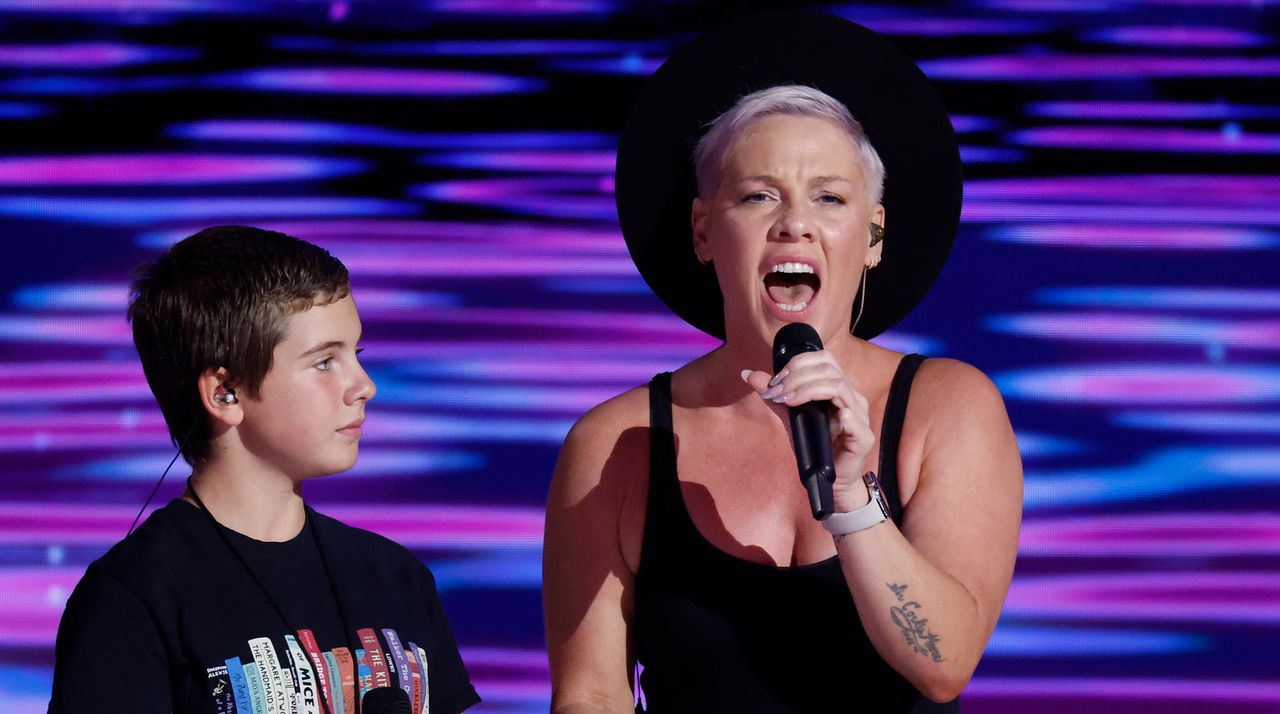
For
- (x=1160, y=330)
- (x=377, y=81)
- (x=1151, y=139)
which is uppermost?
(x=377, y=81)

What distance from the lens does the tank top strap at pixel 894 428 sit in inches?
78.2

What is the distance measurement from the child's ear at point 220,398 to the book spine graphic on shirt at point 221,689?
13.5 inches

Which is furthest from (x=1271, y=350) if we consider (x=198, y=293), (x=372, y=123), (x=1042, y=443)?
(x=198, y=293)

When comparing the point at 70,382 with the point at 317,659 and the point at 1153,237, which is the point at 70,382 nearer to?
the point at 317,659

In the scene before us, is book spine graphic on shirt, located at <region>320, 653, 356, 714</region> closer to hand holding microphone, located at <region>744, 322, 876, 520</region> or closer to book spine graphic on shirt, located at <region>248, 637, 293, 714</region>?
book spine graphic on shirt, located at <region>248, 637, 293, 714</region>

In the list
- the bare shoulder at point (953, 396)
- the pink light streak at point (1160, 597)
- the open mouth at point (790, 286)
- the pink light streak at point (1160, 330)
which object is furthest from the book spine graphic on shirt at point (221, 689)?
the pink light streak at point (1160, 330)

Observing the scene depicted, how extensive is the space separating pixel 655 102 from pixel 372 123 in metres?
1.20

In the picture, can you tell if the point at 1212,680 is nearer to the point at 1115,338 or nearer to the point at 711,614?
the point at 1115,338

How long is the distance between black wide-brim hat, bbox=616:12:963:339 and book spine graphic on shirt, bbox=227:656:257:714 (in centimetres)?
84

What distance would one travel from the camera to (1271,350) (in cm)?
308

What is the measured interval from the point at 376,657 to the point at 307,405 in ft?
1.14

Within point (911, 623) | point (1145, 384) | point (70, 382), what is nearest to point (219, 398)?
point (911, 623)

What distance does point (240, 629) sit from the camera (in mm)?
1916

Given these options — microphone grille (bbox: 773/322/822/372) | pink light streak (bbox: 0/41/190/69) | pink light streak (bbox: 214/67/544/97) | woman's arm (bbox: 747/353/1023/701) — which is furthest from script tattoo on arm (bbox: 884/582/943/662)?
pink light streak (bbox: 0/41/190/69)
